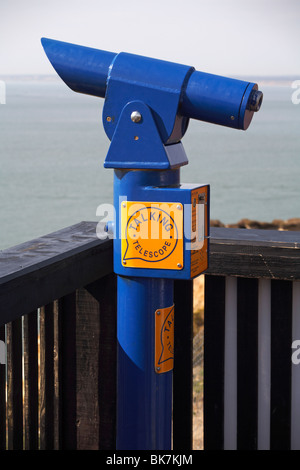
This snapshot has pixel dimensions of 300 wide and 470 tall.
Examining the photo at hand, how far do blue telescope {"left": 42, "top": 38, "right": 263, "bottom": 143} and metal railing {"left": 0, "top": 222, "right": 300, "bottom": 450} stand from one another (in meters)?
0.40

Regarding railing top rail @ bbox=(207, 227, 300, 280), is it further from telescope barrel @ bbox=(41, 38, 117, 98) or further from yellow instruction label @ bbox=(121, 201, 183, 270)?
telescope barrel @ bbox=(41, 38, 117, 98)

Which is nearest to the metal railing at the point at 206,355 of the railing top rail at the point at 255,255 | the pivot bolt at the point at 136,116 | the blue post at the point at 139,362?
the railing top rail at the point at 255,255

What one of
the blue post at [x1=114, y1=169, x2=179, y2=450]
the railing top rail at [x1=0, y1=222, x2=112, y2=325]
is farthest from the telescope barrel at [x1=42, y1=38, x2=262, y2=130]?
the railing top rail at [x1=0, y1=222, x2=112, y2=325]

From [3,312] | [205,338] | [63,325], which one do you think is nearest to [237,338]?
[205,338]

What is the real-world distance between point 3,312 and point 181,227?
1.49ft

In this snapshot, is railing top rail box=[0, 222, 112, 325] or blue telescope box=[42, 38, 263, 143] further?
Answer: blue telescope box=[42, 38, 263, 143]

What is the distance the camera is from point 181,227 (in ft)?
6.05

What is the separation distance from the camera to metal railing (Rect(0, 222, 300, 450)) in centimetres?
211

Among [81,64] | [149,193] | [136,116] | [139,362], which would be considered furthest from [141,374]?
[81,64]

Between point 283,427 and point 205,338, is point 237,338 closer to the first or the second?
point 205,338

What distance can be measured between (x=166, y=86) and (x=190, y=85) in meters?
0.05

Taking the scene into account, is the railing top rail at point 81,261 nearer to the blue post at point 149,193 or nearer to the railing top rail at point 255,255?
the railing top rail at point 255,255

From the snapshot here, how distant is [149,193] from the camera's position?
1.85m
